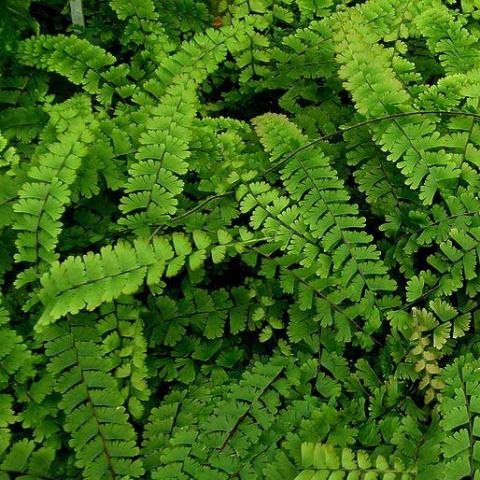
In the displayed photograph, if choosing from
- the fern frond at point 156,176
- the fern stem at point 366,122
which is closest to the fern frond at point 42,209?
the fern frond at point 156,176

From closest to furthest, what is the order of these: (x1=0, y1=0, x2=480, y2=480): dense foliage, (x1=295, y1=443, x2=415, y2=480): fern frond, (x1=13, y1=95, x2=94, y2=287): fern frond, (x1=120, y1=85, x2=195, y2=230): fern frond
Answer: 1. (x1=295, y1=443, x2=415, y2=480): fern frond
2. (x1=0, y1=0, x2=480, y2=480): dense foliage
3. (x1=13, y1=95, x2=94, y2=287): fern frond
4. (x1=120, y1=85, x2=195, y2=230): fern frond

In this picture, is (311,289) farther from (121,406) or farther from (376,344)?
(121,406)

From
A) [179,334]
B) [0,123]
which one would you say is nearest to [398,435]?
[179,334]

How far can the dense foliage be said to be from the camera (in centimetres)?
213

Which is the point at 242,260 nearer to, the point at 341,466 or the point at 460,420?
the point at 341,466

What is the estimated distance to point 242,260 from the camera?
2512 mm

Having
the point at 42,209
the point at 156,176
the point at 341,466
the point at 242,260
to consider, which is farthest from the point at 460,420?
the point at 42,209

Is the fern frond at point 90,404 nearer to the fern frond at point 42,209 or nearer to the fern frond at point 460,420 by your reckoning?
the fern frond at point 42,209

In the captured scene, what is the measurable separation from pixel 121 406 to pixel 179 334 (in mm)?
378

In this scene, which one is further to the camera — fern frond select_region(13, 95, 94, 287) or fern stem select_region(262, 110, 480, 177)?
fern stem select_region(262, 110, 480, 177)

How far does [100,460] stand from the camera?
2.08 metres

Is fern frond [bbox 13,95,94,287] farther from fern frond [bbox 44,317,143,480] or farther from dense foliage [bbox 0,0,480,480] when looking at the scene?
fern frond [bbox 44,317,143,480]

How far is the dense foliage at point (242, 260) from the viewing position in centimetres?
213

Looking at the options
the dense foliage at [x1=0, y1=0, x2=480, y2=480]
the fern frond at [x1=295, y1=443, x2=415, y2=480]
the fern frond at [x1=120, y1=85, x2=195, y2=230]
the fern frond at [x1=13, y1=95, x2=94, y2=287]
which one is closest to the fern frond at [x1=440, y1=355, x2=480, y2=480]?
the dense foliage at [x1=0, y1=0, x2=480, y2=480]
